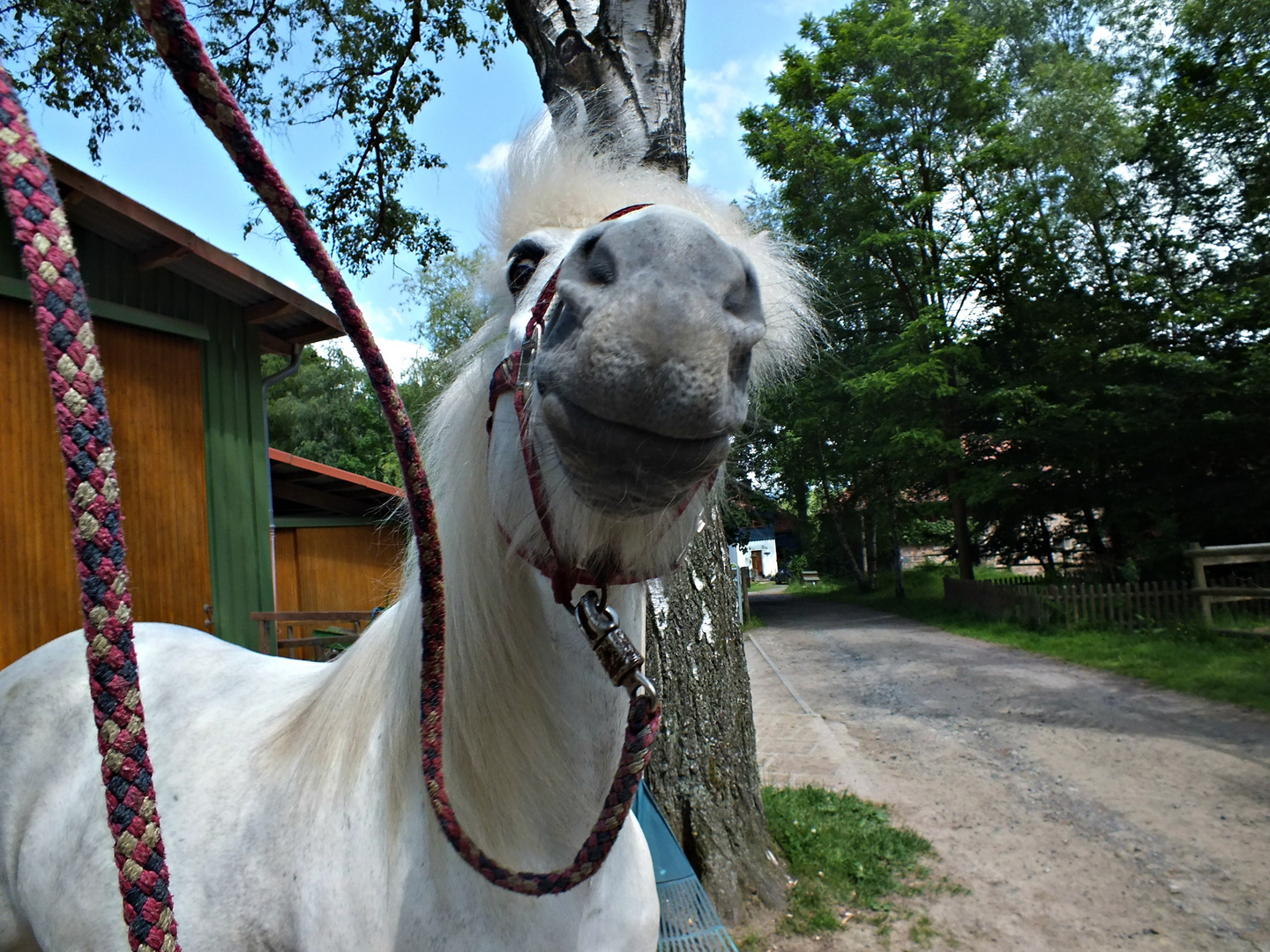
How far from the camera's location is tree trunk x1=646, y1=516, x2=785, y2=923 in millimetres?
3246

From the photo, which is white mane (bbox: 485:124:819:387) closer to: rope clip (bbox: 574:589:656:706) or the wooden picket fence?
rope clip (bbox: 574:589:656:706)

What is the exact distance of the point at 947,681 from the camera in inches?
349

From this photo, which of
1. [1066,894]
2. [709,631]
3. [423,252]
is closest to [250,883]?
[709,631]

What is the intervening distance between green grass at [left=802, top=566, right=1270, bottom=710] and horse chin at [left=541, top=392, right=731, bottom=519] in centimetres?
795

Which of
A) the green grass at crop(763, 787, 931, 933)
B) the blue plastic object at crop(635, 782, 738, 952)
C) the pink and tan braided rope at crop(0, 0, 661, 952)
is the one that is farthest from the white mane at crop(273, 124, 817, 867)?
the green grass at crop(763, 787, 931, 933)

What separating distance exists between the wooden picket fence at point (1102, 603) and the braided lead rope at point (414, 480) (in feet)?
40.6

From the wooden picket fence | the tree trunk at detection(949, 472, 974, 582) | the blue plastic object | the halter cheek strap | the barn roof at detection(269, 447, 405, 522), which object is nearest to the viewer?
the halter cheek strap

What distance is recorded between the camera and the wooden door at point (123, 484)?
4691 millimetres

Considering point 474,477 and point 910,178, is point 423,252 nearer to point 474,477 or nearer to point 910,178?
point 474,477

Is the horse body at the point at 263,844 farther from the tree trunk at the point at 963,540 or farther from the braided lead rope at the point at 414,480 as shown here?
the tree trunk at the point at 963,540

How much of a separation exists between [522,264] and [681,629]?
7.55 ft

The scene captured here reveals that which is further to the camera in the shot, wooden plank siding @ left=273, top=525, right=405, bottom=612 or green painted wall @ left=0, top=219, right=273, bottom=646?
wooden plank siding @ left=273, top=525, right=405, bottom=612

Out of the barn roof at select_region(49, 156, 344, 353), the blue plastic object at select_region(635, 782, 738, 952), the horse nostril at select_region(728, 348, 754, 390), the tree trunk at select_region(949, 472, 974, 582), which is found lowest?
the blue plastic object at select_region(635, 782, 738, 952)

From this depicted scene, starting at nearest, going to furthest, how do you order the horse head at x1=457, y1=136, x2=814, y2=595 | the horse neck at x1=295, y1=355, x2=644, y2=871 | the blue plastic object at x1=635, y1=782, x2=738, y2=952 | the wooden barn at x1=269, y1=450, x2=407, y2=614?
the horse head at x1=457, y1=136, x2=814, y2=595
the horse neck at x1=295, y1=355, x2=644, y2=871
the blue plastic object at x1=635, y1=782, x2=738, y2=952
the wooden barn at x1=269, y1=450, x2=407, y2=614
